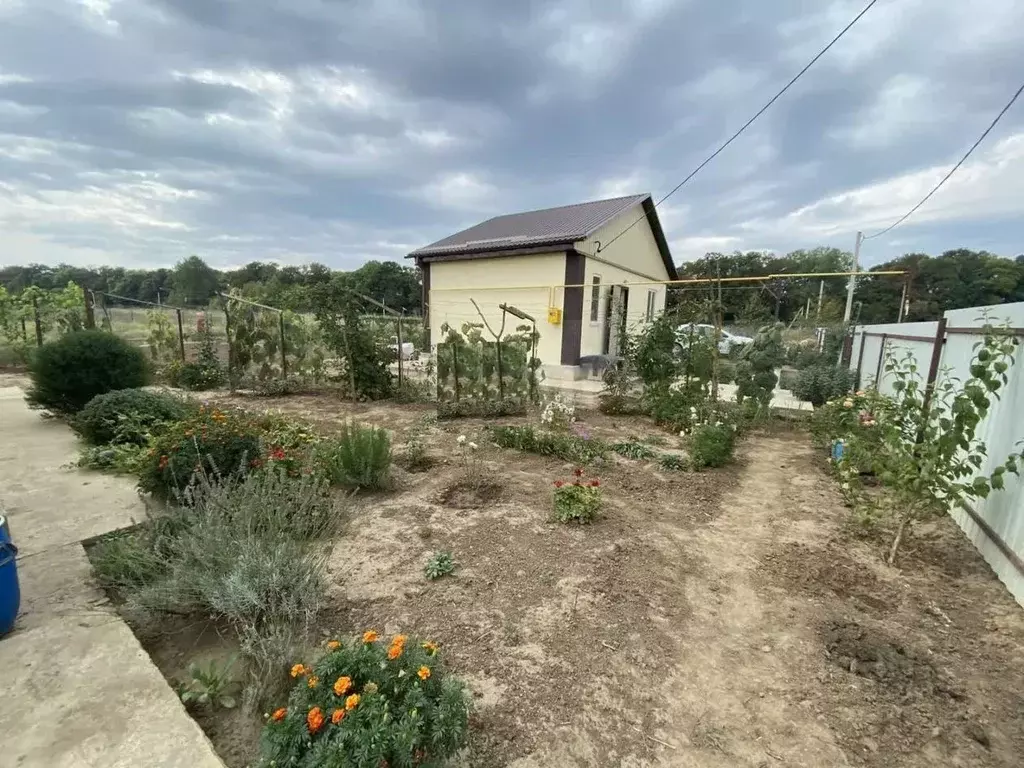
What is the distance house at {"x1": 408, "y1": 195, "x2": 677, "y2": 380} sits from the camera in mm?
10555

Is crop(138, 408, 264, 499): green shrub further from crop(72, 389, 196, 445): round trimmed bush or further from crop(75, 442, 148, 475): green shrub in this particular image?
crop(72, 389, 196, 445): round trimmed bush

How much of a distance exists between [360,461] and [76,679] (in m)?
2.16

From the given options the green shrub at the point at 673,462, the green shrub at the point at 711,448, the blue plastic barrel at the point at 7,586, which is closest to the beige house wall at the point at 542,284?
the green shrub at the point at 711,448

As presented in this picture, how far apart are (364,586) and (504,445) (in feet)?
9.51

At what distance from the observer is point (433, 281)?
12.8 m

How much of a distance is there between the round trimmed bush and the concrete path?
1570 mm

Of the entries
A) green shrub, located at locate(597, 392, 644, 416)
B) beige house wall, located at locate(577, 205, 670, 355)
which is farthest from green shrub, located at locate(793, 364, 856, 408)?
green shrub, located at locate(597, 392, 644, 416)

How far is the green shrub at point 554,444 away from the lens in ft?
16.2

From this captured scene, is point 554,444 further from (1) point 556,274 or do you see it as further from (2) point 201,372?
(2) point 201,372

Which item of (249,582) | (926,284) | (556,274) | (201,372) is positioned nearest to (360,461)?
(249,582)

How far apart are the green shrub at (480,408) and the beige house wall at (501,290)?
3387 mm

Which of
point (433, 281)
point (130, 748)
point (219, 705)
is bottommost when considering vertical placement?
point (219, 705)

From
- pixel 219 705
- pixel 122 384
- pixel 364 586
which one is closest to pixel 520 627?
pixel 364 586

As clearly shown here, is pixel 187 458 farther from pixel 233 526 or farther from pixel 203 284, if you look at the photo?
pixel 203 284
